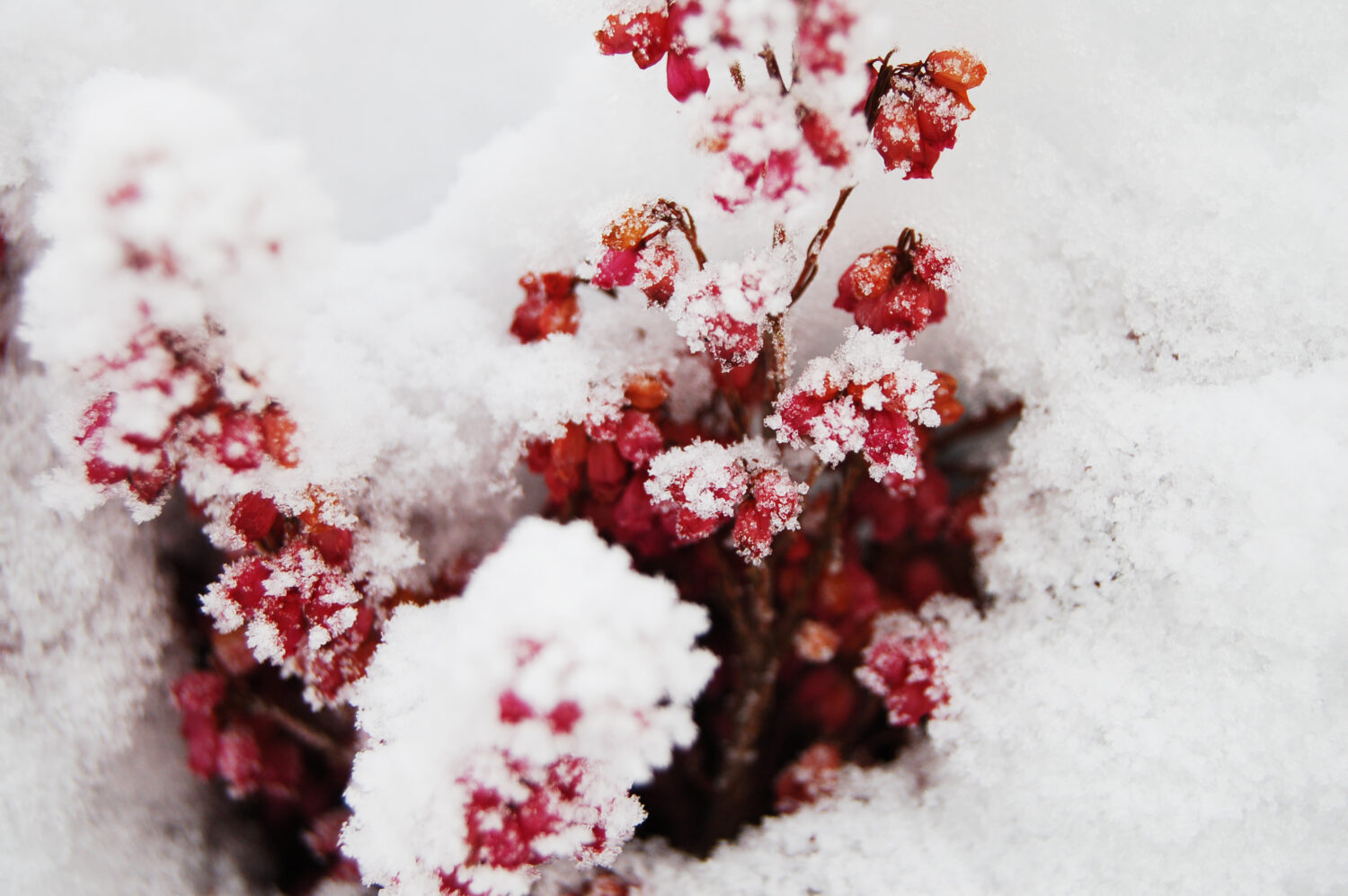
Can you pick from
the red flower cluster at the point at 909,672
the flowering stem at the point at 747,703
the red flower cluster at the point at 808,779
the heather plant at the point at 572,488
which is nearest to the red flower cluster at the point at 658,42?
the heather plant at the point at 572,488

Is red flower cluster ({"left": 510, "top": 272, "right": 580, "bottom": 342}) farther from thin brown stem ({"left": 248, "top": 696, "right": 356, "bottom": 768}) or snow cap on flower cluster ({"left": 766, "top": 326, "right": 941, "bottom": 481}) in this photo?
thin brown stem ({"left": 248, "top": 696, "right": 356, "bottom": 768})

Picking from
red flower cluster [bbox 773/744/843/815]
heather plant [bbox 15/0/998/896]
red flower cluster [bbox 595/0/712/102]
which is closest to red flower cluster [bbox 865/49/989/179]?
heather plant [bbox 15/0/998/896]

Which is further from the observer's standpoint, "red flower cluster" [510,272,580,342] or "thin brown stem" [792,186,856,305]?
"red flower cluster" [510,272,580,342]

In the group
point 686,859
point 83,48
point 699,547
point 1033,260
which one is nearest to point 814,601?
point 699,547

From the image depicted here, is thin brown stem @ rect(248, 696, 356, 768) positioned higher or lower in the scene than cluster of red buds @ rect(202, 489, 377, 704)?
lower

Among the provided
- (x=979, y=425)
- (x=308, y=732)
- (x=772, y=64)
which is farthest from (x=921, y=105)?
(x=308, y=732)

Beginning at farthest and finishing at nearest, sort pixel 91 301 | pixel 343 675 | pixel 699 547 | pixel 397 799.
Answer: pixel 699 547
pixel 343 675
pixel 397 799
pixel 91 301

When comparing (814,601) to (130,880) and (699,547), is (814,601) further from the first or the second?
(130,880)

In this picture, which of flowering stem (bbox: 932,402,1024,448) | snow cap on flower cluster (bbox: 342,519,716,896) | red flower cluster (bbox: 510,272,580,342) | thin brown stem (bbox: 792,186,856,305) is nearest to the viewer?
snow cap on flower cluster (bbox: 342,519,716,896)
